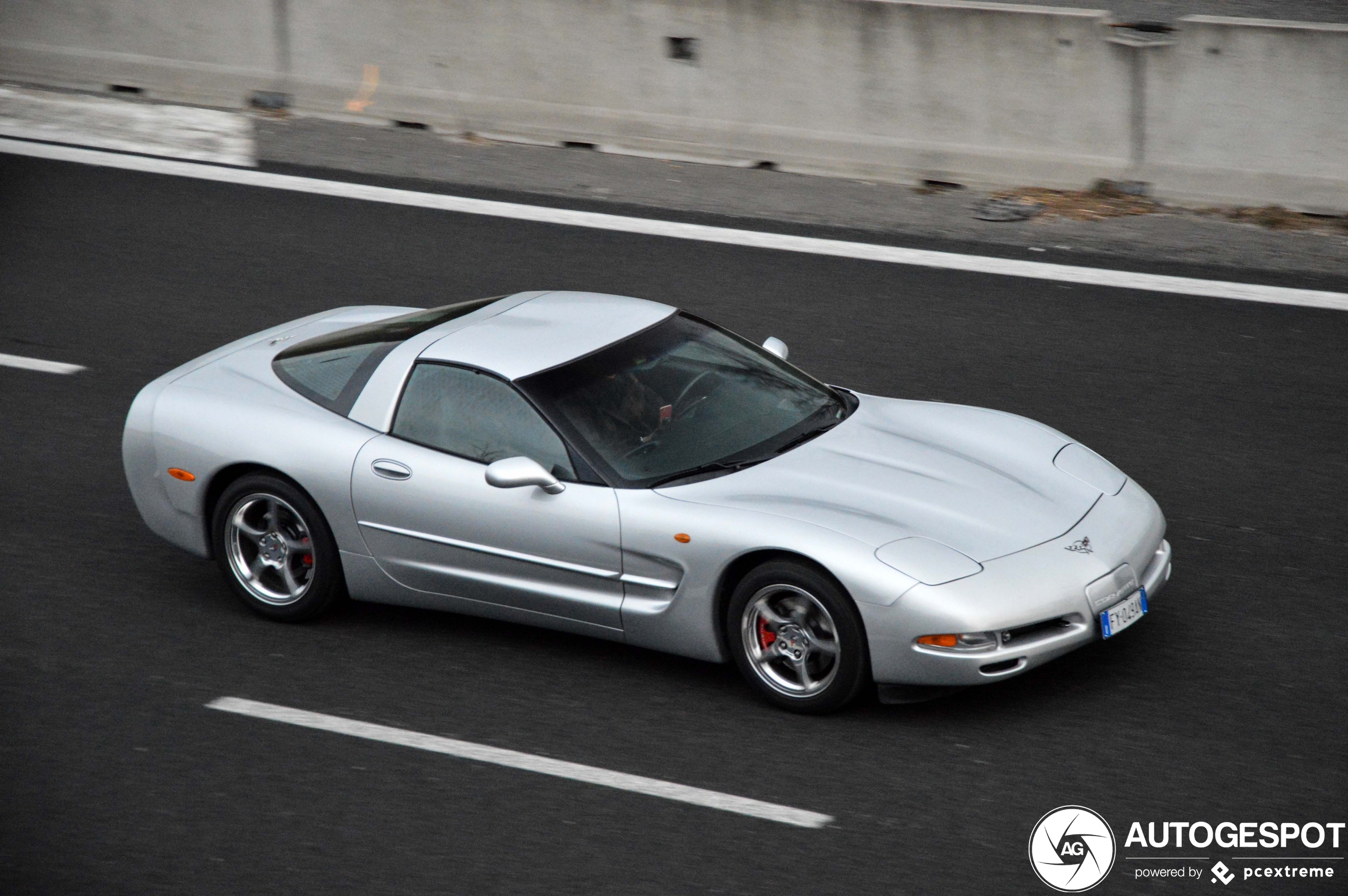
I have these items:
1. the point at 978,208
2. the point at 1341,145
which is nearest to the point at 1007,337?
the point at 978,208

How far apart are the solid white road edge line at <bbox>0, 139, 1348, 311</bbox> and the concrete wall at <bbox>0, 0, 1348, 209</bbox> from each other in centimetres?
111

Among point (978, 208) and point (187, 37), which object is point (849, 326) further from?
point (187, 37)

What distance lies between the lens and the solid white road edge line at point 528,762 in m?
5.30

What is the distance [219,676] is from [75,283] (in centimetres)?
515

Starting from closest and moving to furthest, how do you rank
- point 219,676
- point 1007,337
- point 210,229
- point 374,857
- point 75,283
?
point 374,857, point 219,676, point 1007,337, point 75,283, point 210,229

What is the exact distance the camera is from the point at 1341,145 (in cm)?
1081

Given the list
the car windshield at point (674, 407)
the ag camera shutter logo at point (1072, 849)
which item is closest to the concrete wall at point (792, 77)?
the car windshield at point (674, 407)

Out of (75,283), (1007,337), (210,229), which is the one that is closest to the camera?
(1007,337)

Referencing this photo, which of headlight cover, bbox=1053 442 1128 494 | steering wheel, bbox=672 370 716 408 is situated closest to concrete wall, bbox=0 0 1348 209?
headlight cover, bbox=1053 442 1128 494

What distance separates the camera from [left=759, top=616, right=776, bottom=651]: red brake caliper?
5883 millimetres

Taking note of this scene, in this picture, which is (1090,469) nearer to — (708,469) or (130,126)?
(708,469)

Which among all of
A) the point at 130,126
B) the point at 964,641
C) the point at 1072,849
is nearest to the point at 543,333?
the point at 964,641

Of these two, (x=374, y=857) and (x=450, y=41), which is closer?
(x=374, y=857)

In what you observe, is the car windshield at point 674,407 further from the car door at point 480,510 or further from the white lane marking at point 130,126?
the white lane marking at point 130,126
